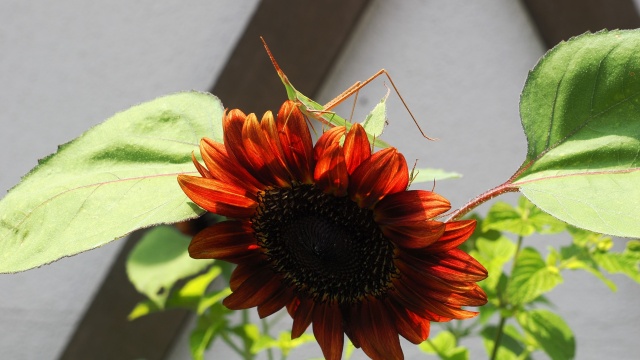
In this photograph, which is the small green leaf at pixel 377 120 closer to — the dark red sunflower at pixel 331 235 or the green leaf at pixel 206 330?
the dark red sunflower at pixel 331 235

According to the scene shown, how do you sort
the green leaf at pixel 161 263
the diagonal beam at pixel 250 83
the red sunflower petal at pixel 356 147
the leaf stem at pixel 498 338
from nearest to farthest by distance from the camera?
the red sunflower petal at pixel 356 147 < the leaf stem at pixel 498 338 < the green leaf at pixel 161 263 < the diagonal beam at pixel 250 83

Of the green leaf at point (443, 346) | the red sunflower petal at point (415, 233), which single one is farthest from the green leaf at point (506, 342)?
the red sunflower petal at point (415, 233)

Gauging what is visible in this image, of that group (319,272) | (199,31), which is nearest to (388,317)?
(319,272)

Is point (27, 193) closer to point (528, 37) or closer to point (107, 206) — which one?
point (107, 206)

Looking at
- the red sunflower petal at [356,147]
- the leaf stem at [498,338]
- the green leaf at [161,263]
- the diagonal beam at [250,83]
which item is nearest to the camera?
Answer: the red sunflower petal at [356,147]

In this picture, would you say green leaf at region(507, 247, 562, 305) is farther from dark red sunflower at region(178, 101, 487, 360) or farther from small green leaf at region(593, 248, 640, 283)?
dark red sunflower at region(178, 101, 487, 360)

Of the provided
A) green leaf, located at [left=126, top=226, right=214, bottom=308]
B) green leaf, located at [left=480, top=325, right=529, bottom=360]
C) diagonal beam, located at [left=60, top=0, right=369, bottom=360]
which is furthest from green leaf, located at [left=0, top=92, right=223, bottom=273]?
diagonal beam, located at [left=60, top=0, right=369, bottom=360]

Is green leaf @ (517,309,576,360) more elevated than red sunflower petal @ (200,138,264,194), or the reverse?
red sunflower petal @ (200,138,264,194)
